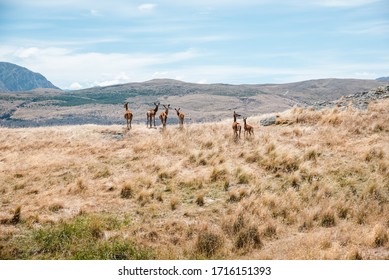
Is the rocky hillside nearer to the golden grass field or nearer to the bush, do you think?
the golden grass field

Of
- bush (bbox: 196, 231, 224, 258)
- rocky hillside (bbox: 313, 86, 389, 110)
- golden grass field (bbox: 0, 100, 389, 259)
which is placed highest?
rocky hillside (bbox: 313, 86, 389, 110)

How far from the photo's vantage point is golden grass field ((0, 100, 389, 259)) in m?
8.80

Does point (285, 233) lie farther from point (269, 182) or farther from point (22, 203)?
point (22, 203)

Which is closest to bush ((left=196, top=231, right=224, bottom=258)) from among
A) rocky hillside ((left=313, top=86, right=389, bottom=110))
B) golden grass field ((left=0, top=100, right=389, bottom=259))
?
golden grass field ((left=0, top=100, right=389, bottom=259))

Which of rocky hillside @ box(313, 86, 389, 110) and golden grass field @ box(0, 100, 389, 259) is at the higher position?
rocky hillside @ box(313, 86, 389, 110)

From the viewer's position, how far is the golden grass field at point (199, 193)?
28.9ft

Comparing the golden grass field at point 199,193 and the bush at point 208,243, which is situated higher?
the golden grass field at point 199,193

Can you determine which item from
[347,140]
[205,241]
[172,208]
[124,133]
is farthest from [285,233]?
[124,133]

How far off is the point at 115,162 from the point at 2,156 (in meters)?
5.69

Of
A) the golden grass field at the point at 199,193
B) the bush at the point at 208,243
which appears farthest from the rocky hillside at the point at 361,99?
the bush at the point at 208,243

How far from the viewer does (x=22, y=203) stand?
11625 mm

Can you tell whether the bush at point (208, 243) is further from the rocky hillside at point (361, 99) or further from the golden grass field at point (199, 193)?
the rocky hillside at point (361, 99)

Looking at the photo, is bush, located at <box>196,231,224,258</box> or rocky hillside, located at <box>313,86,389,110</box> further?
rocky hillside, located at <box>313,86,389,110</box>

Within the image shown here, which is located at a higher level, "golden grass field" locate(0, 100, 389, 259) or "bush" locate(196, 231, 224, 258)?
"golden grass field" locate(0, 100, 389, 259)
